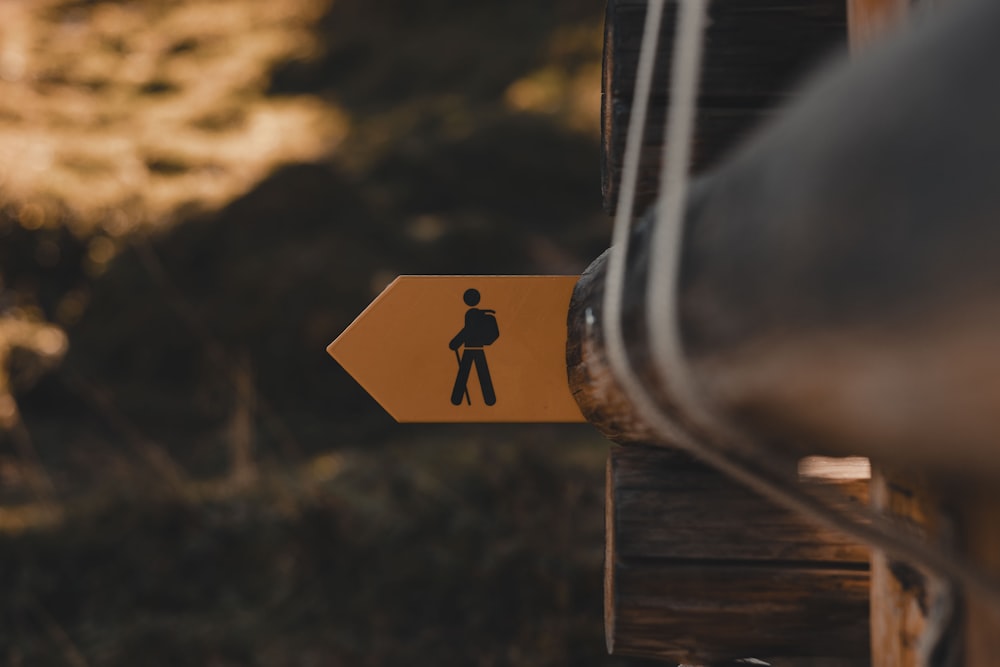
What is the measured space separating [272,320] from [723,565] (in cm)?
392

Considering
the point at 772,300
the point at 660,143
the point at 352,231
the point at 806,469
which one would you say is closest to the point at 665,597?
the point at 806,469

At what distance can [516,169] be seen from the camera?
18.6 ft

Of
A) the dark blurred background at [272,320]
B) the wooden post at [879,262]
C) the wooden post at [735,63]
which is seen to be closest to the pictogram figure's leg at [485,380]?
the wooden post at [735,63]

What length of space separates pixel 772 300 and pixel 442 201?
206 inches

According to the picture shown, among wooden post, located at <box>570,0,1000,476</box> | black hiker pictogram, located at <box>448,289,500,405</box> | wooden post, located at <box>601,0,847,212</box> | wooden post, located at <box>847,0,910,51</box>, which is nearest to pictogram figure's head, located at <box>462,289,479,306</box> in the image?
black hiker pictogram, located at <box>448,289,500,405</box>

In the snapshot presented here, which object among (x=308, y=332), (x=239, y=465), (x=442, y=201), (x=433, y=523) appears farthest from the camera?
(x=442, y=201)

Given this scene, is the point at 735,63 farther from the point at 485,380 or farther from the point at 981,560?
the point at 981,560

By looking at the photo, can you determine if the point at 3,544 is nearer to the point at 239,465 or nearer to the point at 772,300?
the point at 239,465

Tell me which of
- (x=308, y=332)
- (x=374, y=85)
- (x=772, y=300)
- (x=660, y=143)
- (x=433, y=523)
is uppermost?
(x=374, y=85)

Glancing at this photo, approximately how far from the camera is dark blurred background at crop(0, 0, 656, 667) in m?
2.99

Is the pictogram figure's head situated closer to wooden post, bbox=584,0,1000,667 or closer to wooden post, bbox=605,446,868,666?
wooden post, bbox=605,446,868,666

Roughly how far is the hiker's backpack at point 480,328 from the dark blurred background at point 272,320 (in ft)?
5.78

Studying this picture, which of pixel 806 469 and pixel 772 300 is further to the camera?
pixel 806 469

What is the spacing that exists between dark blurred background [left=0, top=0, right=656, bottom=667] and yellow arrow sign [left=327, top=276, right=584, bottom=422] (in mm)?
1711
